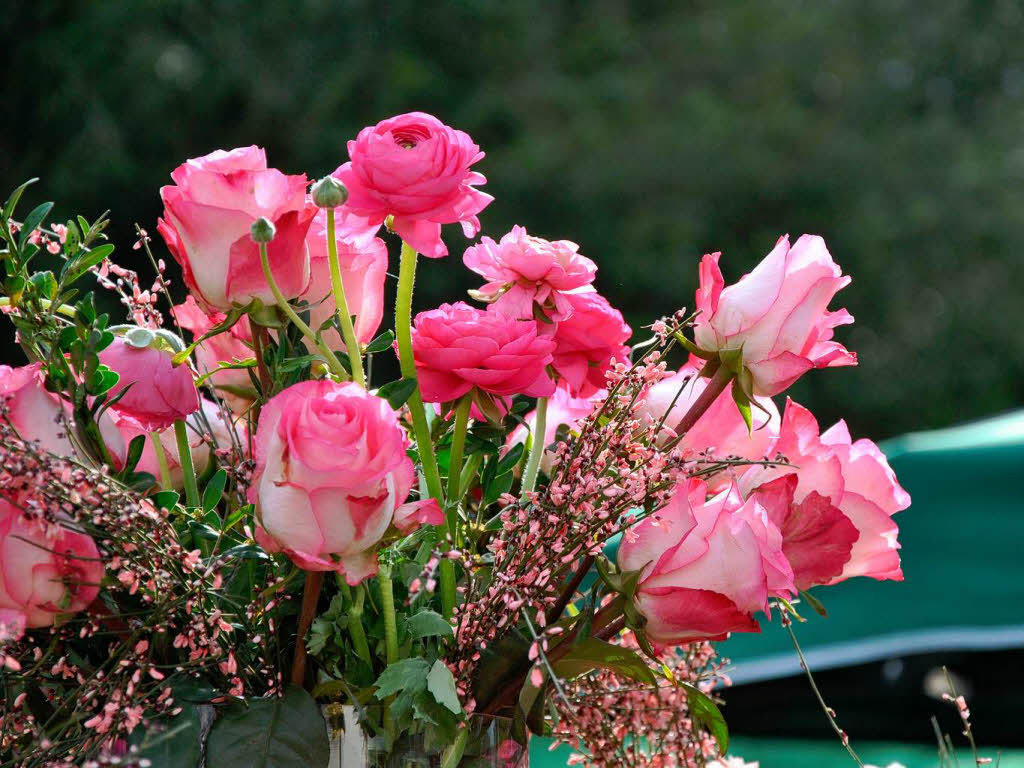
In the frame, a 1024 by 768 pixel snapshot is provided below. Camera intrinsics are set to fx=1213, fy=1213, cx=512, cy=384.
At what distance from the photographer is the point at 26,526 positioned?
53cm

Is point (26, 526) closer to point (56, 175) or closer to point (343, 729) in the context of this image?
point (343, 729)

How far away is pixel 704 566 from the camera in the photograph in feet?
1.84

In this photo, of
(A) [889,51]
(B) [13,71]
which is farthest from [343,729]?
(A) [889,51]

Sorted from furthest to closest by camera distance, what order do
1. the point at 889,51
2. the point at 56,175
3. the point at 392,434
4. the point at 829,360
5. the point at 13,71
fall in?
the point at 889,51 → the point at 13,71 → the point at 56,175 → the point at 829,360 → the point at 392,434

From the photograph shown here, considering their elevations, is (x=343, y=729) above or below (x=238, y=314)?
below

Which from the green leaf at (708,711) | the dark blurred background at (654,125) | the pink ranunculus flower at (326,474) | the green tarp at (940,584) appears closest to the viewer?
the pink ranunculus flower at (326,474)

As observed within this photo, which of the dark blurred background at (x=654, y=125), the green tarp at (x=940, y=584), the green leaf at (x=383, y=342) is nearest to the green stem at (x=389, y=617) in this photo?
the green leaf at (x=383, y=342)

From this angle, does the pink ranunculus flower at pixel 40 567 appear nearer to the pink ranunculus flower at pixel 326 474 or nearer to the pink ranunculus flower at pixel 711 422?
the pink ranunculus flower at pixel 326 474

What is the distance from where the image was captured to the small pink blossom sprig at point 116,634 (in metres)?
0.51

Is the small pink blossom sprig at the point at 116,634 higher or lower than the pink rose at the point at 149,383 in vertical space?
lower

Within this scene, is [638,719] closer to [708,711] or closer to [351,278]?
[708,711]

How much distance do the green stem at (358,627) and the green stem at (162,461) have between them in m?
0.14

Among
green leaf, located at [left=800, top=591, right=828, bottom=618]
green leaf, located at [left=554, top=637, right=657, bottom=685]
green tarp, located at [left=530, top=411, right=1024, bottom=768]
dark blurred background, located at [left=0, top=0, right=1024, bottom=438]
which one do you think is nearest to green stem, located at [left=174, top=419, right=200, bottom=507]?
green leaf, located at [left=554, top=637, right=657, bottom=685]

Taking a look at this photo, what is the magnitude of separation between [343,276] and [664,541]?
0.22 metres
